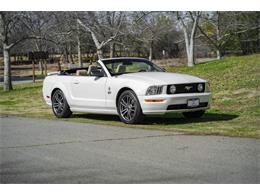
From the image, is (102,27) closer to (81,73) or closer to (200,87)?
(81,73)

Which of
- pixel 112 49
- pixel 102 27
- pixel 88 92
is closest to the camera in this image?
pixel 88 92

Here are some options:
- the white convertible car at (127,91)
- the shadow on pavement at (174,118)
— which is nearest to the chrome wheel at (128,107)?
the white convertible car at (127,91)

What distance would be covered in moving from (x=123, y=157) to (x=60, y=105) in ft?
18.6

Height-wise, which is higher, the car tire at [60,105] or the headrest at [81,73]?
the headrest at [81,73]

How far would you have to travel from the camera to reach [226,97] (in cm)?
1355

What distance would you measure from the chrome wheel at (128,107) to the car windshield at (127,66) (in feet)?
2.75

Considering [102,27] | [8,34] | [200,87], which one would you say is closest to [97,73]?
[200,87]

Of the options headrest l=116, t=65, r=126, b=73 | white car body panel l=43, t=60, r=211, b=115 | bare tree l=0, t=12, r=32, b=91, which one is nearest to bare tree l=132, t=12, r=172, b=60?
bare tree l=0, t=12, r=32, b=91

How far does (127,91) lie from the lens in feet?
33.1

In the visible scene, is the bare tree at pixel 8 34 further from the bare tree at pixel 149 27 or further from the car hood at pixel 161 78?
the car hood at pixel 161 78

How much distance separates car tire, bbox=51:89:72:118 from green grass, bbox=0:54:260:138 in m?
0.25

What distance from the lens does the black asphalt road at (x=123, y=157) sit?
18.0 ft

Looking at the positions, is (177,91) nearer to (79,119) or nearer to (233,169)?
(79,119)

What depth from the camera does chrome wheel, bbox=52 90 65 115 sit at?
1202 centimetres
